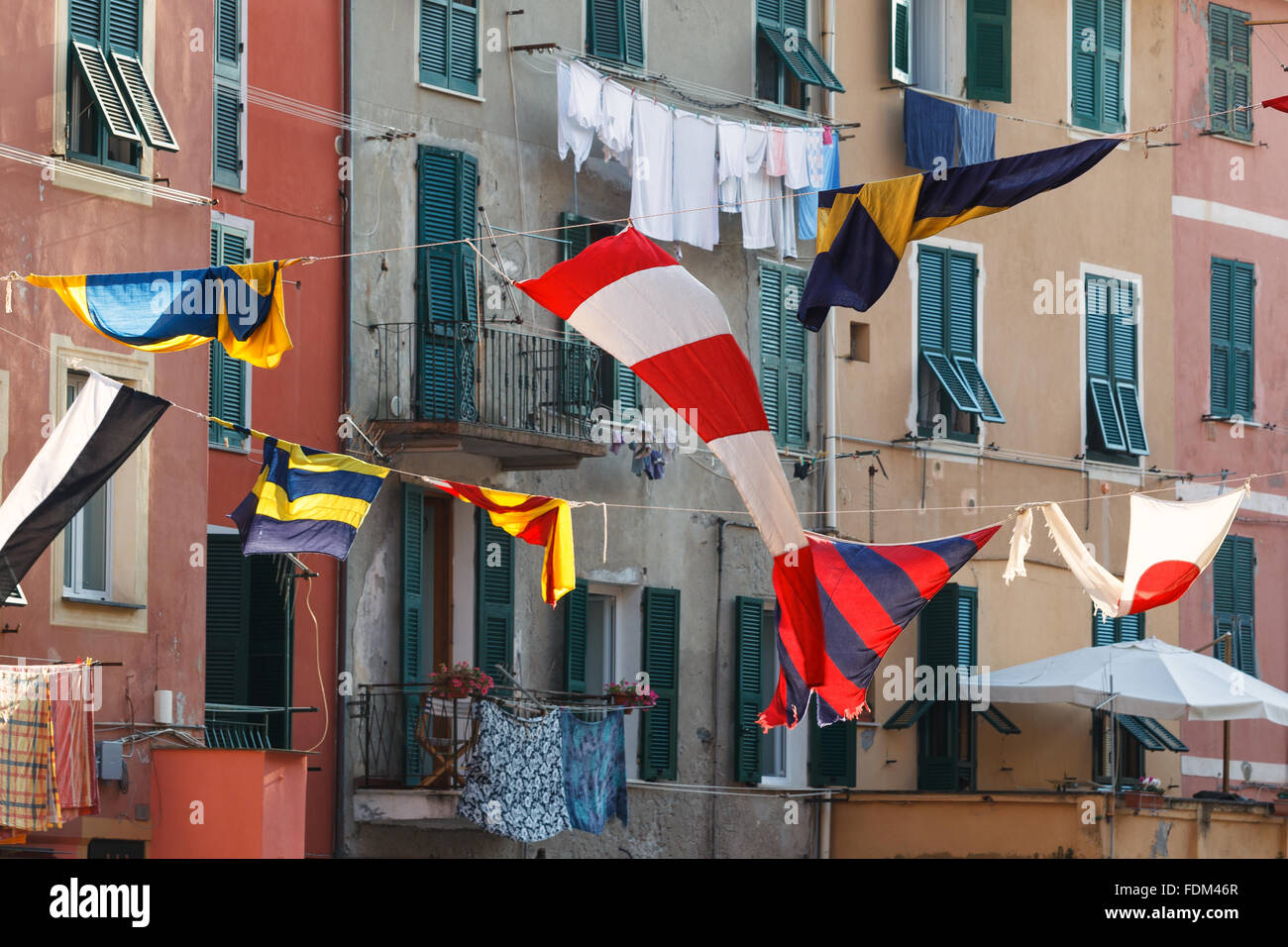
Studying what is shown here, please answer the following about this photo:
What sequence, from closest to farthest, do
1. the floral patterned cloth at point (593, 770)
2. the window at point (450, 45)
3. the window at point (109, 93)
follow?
the window at point (109, 93)
the floral patterned cloth at point (593, 770)
the window at point (450, 45)

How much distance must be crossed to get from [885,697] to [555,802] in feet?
17.7

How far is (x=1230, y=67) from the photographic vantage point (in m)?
32.7

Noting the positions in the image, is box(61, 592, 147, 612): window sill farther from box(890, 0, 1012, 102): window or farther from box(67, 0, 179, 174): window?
box(890, 0, 1012, 102): window

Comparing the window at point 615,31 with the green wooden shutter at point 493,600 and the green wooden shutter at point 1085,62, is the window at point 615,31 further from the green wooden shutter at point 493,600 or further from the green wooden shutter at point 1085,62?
the green wooden shutter at point 1085,62

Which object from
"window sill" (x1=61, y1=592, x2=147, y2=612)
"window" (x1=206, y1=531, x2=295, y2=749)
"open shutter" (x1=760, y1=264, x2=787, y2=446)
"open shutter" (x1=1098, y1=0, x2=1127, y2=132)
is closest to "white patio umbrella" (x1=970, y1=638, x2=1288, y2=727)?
"open shutter" (x1=760, y1=264, x2=787, y2=446)

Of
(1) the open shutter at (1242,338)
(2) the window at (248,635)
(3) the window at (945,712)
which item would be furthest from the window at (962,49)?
(2) the window at (248,635)

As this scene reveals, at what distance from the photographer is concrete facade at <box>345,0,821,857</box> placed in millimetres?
24859

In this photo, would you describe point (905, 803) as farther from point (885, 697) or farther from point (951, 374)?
point (951, 374)

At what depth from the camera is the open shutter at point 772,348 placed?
28.3 meters

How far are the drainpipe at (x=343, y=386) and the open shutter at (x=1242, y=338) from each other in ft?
37.4

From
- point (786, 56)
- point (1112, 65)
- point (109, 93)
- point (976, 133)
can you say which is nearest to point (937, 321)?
point (976, 133)

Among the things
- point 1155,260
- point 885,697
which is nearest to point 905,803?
point 885,697

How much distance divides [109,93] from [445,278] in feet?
16.9

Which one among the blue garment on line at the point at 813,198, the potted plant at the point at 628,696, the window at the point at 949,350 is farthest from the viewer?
the window at the point at 949,350
